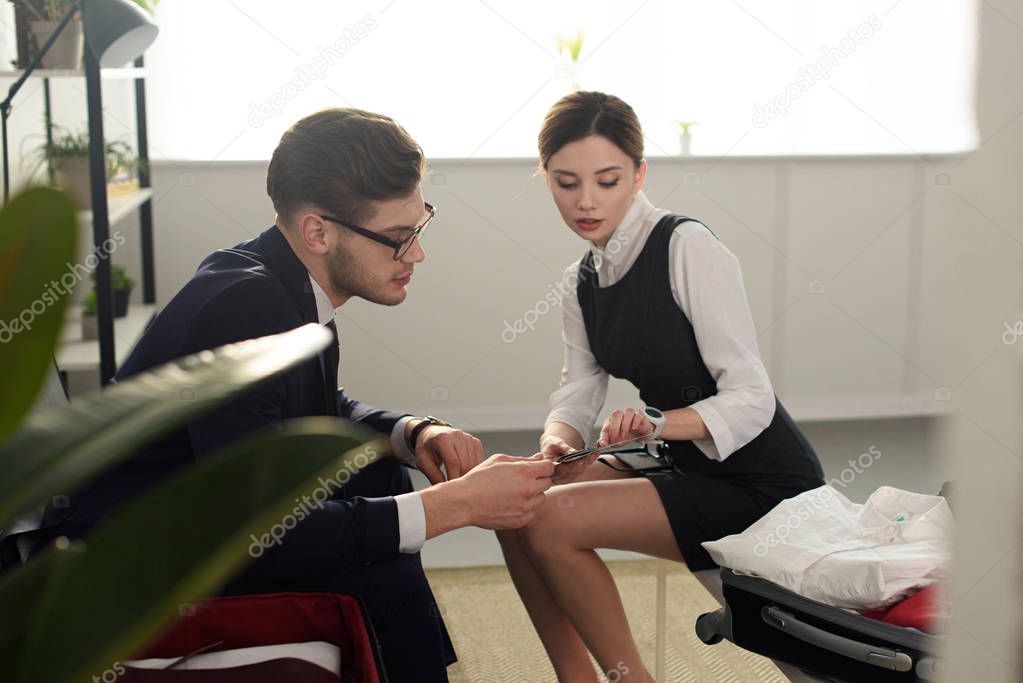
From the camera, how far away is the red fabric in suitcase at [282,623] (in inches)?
42.1

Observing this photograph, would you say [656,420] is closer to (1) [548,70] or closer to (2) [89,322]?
(2) [89,322]

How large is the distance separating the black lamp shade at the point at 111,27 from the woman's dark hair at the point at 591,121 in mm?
948

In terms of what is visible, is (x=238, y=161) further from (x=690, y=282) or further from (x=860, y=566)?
(x=860, y=566)

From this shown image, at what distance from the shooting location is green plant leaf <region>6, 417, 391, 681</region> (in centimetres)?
35

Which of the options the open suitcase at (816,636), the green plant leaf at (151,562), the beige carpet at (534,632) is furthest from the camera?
the beige carpet at (534,632)

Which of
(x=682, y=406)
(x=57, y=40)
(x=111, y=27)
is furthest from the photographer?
(x=57, y=40)

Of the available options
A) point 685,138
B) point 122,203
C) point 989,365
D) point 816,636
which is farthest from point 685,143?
point 989,365

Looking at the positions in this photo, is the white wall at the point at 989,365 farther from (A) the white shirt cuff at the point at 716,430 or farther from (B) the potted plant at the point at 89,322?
(B) the potted plant at the point at 89,322

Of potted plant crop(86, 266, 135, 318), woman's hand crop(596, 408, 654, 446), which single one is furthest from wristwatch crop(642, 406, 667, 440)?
potted plant crop(86, 266, 135, 318)

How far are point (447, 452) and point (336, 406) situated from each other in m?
0.18

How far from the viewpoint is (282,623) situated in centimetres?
109

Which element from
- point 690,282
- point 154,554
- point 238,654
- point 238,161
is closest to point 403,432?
point 690,282

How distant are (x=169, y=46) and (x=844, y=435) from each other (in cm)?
269

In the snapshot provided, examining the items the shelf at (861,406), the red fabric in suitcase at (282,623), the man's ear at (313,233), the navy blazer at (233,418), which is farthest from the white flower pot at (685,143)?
the red fabric in suitcase at (282,623)
